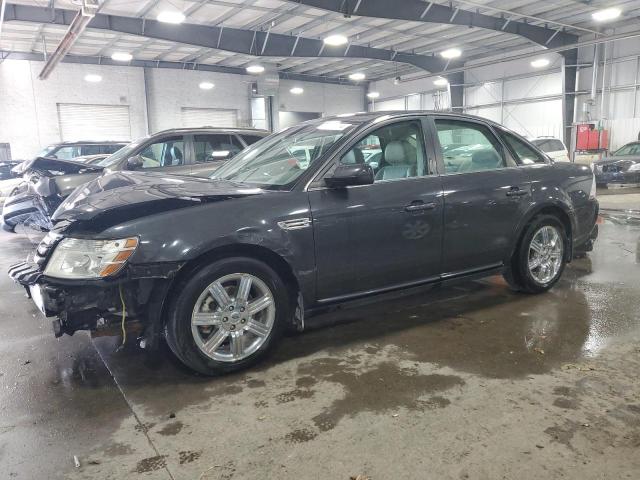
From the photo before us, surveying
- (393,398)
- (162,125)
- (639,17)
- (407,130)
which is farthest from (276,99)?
(393,398)

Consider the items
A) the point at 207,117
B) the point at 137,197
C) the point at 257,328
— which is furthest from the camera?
the point at 207,117

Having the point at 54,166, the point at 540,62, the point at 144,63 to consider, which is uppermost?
the point at 144,63

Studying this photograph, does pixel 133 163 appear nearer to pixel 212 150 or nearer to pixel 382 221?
pixel 212 150

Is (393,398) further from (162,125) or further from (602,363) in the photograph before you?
(162,125)

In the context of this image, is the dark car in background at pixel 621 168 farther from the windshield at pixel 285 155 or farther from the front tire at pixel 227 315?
the front tire at pixel 227 315

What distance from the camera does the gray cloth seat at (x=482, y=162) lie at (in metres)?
3.87

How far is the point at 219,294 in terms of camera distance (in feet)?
9.36

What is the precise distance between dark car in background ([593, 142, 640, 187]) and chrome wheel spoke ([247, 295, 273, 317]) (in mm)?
13297

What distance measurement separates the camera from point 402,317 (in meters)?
3.95

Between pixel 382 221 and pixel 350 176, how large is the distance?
46 cm

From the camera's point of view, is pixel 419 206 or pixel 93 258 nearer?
pixel 93 258

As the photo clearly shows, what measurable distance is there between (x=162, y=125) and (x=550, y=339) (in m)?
19.7

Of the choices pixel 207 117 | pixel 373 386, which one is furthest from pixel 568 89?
pixel 373 386

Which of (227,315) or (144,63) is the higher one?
(144,63)
